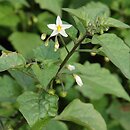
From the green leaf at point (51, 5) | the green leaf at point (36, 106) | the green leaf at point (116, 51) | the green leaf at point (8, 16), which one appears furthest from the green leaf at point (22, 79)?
the green leaf at point (8, 16)

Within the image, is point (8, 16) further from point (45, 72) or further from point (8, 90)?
point (45, 72)

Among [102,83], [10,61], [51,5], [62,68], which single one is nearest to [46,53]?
[62,68]

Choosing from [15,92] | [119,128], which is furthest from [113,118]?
[15,92]

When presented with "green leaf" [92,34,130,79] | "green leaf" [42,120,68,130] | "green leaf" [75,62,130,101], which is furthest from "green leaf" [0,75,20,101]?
"green leaf" [92,34,130,79]

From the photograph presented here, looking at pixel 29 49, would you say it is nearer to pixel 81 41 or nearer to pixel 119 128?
pixel 119 128

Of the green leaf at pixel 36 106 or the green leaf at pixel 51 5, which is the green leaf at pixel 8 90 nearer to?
the green leaf at pixel 36 106

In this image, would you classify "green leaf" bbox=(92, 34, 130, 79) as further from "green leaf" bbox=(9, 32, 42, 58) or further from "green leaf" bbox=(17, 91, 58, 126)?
"green leaf" bbox=(9, 32, 42, 58)
